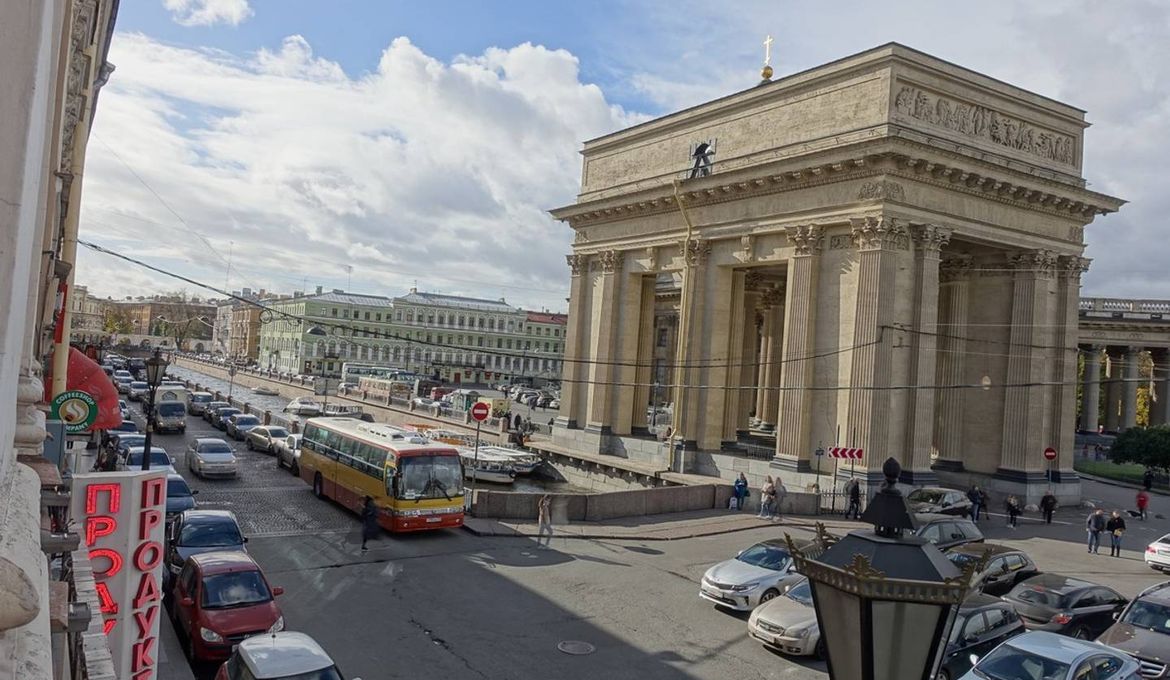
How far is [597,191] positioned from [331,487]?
2261 cm

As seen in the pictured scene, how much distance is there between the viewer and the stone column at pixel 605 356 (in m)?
40.2

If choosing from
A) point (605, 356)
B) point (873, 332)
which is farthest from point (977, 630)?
point (605, 356)

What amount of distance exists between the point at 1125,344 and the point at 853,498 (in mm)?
49461

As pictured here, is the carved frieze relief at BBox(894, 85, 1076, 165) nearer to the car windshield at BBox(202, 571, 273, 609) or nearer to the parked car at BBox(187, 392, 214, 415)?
the car windshield at BBox(202, 571, 273, 609)

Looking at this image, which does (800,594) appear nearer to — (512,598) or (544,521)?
(512,598)

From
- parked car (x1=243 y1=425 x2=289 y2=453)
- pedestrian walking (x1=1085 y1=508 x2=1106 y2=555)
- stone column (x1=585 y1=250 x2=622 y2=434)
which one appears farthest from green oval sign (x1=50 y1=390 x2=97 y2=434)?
stone column (x1=585 y1=250 x2=622 y2=434)

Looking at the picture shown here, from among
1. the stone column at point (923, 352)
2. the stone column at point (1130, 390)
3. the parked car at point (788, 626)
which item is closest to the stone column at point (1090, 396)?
the stone column at point (1130, 390)

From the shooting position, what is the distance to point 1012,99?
30.9m

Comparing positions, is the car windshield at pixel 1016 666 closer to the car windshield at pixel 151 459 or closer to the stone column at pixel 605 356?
the car windshield at pixel 151 459

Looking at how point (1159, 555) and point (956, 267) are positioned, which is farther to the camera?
point (956, 267)

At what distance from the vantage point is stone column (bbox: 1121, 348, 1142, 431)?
6406cm

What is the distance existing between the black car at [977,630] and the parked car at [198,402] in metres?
50.0

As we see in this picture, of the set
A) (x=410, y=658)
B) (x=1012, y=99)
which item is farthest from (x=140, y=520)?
(x=1012, y=99)

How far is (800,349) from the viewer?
101 feet
